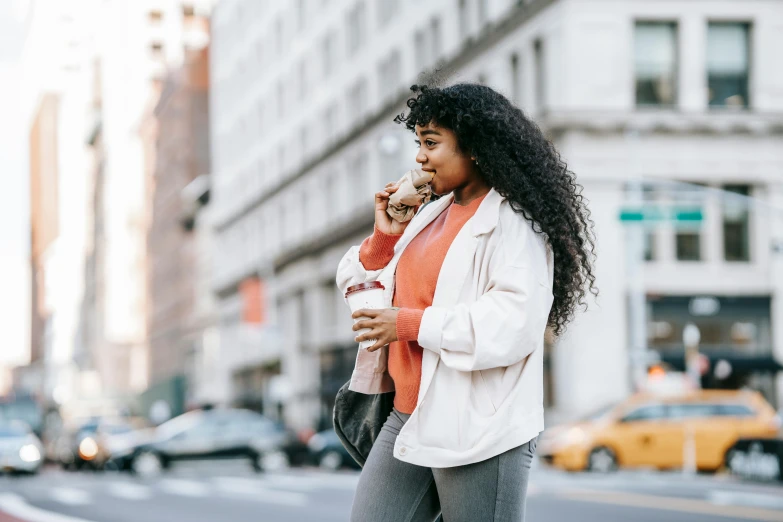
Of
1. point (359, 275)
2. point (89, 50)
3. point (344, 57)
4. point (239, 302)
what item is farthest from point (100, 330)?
point (359, 275)

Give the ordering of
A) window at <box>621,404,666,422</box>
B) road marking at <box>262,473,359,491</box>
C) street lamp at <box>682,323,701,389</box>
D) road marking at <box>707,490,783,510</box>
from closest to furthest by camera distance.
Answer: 1. road marking at <box>707,490,783,510</box>
2. road marking at <box>262,473,359,491</box>
3. window at <box>621,404,666,422</box>
4. street lamp at <box>682,323,701,389</box>

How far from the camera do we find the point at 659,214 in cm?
2531

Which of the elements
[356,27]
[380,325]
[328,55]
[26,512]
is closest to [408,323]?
[380,325]

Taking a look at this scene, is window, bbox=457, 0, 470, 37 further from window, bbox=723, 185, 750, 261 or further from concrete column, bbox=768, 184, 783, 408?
concrete column, bbox=768, 184, 783, 408

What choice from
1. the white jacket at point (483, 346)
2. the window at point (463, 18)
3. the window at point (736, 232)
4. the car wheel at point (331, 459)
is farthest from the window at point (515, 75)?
the white jacket at point (483, 346)

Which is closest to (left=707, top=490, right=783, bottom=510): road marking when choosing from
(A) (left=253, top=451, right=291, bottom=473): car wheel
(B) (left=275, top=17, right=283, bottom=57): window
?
(A) (left=253, top=451, right=291, bottom=473): car wheel

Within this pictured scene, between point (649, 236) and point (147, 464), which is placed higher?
point (649, 236)

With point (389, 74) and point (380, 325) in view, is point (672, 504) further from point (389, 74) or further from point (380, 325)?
point (389, 74)

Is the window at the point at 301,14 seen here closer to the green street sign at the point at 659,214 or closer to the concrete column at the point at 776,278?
the concrete column at the point at 776,278

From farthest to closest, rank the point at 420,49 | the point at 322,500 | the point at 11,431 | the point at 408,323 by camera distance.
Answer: the point at 420,49 < the point at 11,431 < the point at 322,500 < the point at 408,323

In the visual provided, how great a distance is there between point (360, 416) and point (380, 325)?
51 cm

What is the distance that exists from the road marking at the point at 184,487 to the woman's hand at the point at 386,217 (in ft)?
58.9

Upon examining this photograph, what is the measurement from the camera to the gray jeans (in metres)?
3.59

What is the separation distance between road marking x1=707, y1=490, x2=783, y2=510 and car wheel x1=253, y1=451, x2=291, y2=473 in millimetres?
17093
